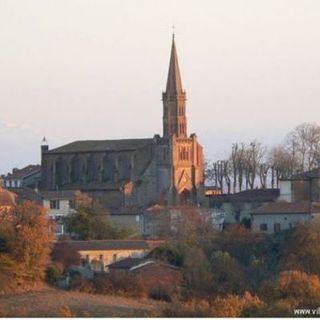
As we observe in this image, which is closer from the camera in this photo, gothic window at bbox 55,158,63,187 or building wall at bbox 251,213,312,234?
building wall at bbox 251,213,312,234

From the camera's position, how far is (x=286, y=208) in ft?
156

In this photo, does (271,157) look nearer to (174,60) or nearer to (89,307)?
(174,60)

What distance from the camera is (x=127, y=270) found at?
39.2 metres

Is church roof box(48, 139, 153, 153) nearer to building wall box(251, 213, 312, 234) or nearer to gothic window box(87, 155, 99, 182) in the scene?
gothic window box(87, 155, 99, 182)

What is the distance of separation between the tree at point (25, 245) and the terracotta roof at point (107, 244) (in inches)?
86.7

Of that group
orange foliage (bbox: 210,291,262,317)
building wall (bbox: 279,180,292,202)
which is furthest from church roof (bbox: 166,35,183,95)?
orange foliage (bbox: 210,291,262,317)

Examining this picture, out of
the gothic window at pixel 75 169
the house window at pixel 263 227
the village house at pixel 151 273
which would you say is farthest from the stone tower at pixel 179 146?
the village house at pixel 151 273

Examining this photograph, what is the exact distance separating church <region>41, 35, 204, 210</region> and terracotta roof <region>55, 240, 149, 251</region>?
14575 millimetres

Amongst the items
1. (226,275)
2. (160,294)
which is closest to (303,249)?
(226,275)

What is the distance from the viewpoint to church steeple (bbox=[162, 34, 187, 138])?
64.8 m

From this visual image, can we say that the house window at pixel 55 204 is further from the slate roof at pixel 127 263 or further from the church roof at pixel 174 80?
the church roof at pixel 174 80

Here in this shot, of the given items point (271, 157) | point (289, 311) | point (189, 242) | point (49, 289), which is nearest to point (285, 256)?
point (189, 242)

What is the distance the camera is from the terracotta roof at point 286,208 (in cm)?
4697

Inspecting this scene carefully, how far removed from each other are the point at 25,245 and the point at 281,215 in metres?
11.2
